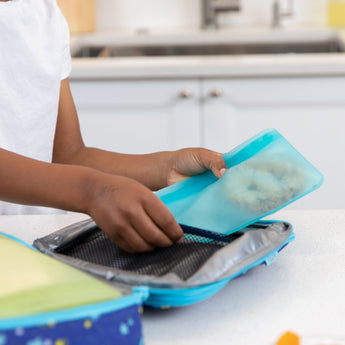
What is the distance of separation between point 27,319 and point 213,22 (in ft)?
6.01

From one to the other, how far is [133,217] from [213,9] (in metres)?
1.67

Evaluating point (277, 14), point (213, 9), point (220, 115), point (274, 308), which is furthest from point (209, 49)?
point (274, 308)

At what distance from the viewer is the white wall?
2141 millimetres

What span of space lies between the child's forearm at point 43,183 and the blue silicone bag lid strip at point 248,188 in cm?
11

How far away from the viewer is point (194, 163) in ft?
2.28

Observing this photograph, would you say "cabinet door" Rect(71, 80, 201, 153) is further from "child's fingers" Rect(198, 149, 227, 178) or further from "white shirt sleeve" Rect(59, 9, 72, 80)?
"child's fingers" Rect(198, 149, 227, 178)

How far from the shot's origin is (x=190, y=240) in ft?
1.79

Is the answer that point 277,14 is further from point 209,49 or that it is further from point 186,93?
point 186,93

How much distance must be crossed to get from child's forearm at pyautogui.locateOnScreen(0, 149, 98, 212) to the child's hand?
29mm

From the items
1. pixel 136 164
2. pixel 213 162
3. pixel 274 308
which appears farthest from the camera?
pixel 136 164

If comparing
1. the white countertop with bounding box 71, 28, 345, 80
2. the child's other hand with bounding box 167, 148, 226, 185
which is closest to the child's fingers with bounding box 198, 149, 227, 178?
the child's other hand with bounding box 167, 148, 226, 185

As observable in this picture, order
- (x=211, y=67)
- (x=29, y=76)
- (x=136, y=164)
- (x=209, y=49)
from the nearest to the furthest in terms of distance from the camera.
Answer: (x=136, y=164) < (x=29, y=76) < (x=211, y=67) < (x=209, y=49)

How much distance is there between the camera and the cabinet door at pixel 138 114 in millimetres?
1522

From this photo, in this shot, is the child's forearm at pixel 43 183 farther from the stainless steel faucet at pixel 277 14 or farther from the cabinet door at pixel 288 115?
the stainless steel faucet at pixel 277 14
